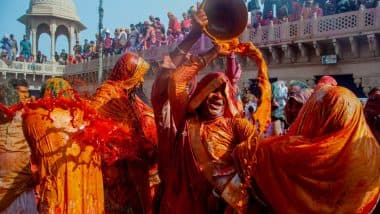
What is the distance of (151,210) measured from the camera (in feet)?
13.5

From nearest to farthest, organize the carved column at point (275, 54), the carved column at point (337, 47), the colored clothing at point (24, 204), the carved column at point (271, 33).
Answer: the colored clothing at point (24, 204) < the carved column at point (337, 47) < the carved column at point (271, 33) < the carved column at point (275, 54)

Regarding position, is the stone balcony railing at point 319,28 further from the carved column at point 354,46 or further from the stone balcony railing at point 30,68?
the stone balcony railing at point 30,68

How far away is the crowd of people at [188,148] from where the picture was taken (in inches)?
115

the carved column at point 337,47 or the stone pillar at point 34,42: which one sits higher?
the stone pillar at point 34,42

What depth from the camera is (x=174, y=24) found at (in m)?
20.3

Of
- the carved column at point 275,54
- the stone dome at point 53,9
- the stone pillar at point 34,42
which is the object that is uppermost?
the stone dome at point 53,9

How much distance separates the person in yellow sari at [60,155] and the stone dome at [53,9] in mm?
34221

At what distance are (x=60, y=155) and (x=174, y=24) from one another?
17.3m

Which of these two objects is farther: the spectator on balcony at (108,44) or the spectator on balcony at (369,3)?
the spectator on balcony at (108,44)

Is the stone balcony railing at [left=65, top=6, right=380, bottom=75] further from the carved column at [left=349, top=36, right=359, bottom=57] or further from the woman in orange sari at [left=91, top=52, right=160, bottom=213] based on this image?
the woman in orange sari at [left=91, top=52, right=160, bottom=213]

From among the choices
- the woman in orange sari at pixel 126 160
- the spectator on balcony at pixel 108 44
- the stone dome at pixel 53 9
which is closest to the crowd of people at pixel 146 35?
the spectator on balcony at pixel 108 44

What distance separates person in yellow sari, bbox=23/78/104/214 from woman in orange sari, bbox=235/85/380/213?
1293 millimetres

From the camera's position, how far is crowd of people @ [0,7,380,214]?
2.91 meters

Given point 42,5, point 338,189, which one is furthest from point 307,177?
point 42,5
